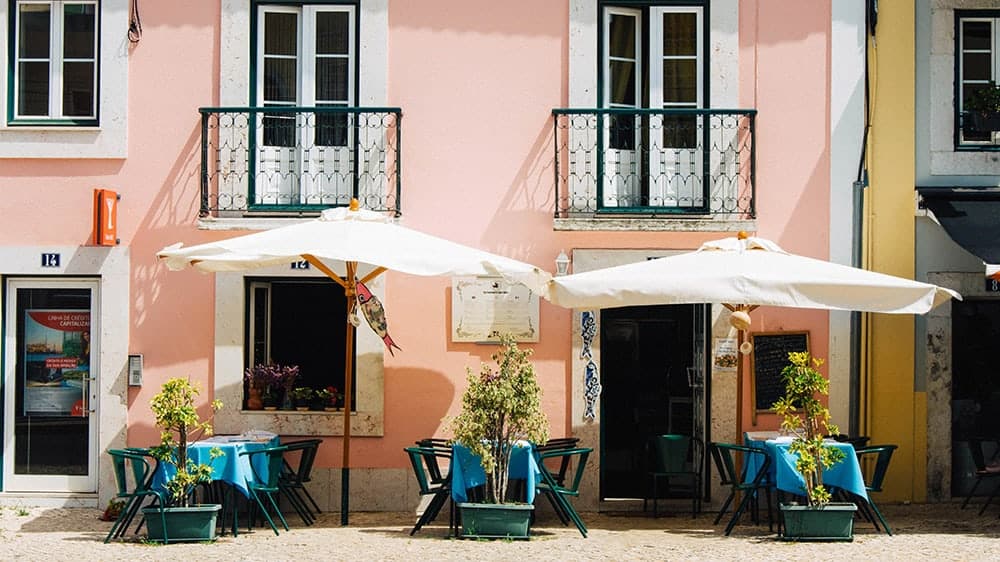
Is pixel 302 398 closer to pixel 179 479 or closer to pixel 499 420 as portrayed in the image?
pixel 179 479

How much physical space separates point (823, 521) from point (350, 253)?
4.02 metres

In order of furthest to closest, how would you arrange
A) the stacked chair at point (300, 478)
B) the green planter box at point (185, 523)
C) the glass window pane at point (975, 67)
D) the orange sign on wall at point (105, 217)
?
→ the glass window pane at point (975, 67), the orange sign on wall at point (105, 217), the stacked chair at point (300, 478), the green planter box at point (185, 523)

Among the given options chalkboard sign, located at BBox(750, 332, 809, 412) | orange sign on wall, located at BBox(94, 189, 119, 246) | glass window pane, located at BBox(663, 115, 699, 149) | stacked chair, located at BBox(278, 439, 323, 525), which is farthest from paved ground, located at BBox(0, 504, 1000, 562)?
glass window pane, located at BBox(663, 115, 699, 149)

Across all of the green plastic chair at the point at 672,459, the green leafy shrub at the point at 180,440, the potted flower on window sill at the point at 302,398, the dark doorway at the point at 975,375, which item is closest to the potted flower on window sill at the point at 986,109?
the dark doorway at the point at 975,375

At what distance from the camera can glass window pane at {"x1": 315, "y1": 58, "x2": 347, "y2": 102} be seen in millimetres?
12572

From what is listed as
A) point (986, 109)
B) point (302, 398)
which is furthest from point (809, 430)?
point (302, 398)

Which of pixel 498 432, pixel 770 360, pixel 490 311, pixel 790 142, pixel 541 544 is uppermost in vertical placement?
pixel 790 142

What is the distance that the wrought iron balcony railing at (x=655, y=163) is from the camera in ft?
40.5

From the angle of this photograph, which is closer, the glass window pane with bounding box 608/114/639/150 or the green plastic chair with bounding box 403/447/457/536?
the green plastic chair with bounding box 403/447/457/536

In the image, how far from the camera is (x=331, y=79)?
12594 mm

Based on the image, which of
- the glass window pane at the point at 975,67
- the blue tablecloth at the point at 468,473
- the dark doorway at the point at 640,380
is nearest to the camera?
the blue tablecloth at the point at 468,473

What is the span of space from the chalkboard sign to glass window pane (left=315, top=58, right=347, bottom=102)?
4292 millimetres

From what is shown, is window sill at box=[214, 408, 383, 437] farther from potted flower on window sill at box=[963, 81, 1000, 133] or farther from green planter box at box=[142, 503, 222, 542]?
potted flower on window sill at box=[963, 81, 1000, 133]

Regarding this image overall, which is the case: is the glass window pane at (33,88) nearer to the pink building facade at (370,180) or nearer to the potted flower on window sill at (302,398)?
the pink building facade at (370,180)
